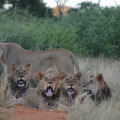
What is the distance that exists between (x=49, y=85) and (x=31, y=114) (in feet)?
2.31

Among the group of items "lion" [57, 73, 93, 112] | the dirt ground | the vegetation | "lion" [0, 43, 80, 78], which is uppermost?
the vegetation

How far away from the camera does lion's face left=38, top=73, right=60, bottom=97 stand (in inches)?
257

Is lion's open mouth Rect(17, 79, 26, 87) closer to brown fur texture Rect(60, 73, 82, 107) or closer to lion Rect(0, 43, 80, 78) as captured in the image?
brown fur texture Rect(60, 73, 82, 107)

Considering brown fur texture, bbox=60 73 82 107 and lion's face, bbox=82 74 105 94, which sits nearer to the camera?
lion's face, bbox=82 74 105 94

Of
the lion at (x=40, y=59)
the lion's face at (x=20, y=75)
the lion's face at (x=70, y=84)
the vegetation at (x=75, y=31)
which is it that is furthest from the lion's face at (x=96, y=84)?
the vegetation at (x=75, y=31)

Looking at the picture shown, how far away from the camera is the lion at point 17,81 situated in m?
6.98

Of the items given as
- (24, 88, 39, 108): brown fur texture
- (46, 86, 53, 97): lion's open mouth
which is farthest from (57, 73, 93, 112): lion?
(24, 88, 39, 108): brown fur texture

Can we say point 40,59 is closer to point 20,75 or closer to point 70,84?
point 20,75

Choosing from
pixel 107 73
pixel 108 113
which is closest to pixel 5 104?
pixel 108 113

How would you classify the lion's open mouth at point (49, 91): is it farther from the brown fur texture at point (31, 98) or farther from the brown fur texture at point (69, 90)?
the brown fur texture at point (31, 98)

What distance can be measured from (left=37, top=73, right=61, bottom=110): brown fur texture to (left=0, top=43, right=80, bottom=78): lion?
1776 mm

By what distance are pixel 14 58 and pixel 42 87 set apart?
263cm

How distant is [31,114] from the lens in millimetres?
6164

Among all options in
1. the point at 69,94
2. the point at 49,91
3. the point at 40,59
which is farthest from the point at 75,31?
the point at 49,91
